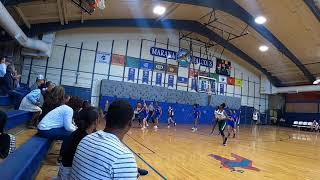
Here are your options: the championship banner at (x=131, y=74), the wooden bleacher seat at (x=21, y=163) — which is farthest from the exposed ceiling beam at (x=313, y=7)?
the wooden bleacher seat at (x=21, y=163)

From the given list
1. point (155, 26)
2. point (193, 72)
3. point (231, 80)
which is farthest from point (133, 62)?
point (231, 80)

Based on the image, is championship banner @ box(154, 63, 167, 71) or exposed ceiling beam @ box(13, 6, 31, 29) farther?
championship banner @ box(154, 63, 167, 71)

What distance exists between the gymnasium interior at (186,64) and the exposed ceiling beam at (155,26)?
0.22ft

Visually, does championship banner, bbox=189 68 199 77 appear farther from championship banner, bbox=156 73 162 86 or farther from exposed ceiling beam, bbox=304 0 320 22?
exposed ceiling beam, bbox=304 0 320 22

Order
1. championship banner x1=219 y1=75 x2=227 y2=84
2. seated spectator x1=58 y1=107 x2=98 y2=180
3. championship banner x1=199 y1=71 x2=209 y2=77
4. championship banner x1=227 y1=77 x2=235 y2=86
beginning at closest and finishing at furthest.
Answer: seated spectator x1=58 y1=107 x2=98 y2=180
championship banner x1=199 y1=71 x2=209 y2=77
championship banner x1=219 y1=75 x2=227 y2=84
championship banner x1=227 y1=77 x2=235 y2=86

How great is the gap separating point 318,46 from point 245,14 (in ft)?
23.1

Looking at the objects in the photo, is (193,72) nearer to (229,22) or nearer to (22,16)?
(229,22)

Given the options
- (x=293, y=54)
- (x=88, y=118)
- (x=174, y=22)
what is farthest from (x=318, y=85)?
(x=88, y=118)

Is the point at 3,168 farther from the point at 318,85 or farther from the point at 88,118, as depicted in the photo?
the point at 318,85

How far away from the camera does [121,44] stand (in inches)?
771

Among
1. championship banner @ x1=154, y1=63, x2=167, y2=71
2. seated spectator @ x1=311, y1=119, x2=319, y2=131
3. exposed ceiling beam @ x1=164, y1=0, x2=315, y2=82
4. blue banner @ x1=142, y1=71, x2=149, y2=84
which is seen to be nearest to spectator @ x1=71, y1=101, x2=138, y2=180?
exposed ceiling beam @ x1=164, y1=0, x2=315, y2=82

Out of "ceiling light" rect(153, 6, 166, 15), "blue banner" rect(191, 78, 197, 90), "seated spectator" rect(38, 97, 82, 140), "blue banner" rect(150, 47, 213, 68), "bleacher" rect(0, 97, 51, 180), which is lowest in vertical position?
"bleacher" rect(0, 97, 51, 180)

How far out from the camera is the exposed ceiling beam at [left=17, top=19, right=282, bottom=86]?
49.2 ft

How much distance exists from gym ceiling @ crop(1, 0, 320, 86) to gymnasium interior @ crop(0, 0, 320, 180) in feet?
0.24
